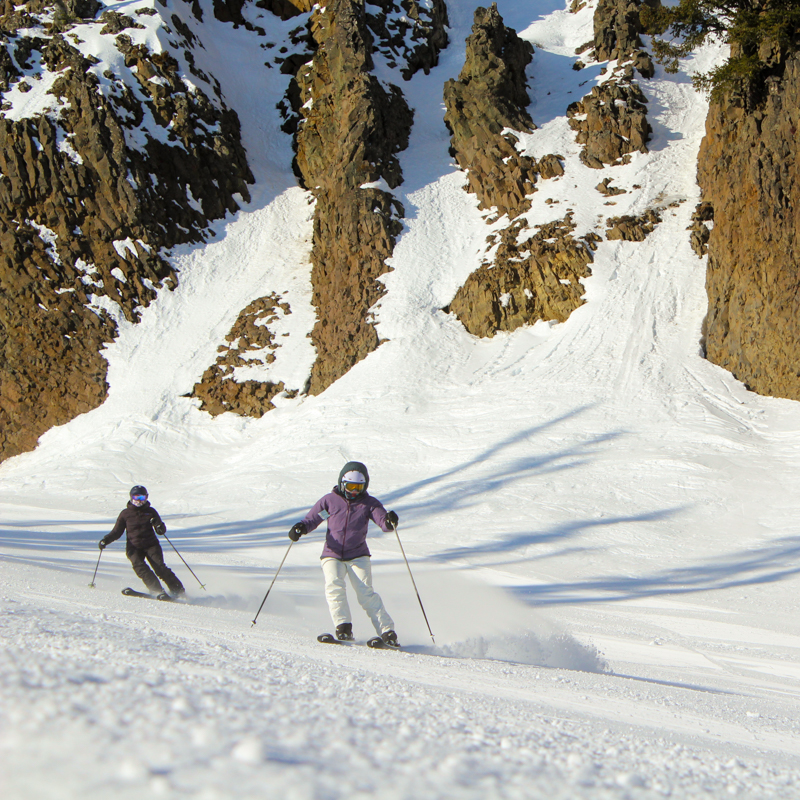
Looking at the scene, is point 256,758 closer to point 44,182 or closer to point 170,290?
point 170,290

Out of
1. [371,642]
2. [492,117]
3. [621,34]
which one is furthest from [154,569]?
[621,34]

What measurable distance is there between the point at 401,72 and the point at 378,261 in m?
15.8

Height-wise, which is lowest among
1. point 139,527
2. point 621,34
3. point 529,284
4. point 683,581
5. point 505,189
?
point 683,581

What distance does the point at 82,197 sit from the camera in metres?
26.8

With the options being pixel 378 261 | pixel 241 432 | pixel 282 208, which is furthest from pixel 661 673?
pixel 282 208

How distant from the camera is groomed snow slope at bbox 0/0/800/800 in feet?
5.51

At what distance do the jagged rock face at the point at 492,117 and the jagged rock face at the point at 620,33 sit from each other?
13.8ft

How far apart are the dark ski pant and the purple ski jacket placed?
2.94m

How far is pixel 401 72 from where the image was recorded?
33.6m

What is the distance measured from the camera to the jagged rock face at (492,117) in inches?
1002

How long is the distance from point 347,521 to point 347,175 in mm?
24397

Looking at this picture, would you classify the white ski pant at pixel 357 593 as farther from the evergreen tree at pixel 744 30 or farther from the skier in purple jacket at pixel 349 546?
the evergreen tree at pixel 744 30

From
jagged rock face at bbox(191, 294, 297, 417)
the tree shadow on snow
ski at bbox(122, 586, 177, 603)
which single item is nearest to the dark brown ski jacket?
ski at bbox(122, 586, 177, 603)

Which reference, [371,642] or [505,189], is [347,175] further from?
[371,642]
